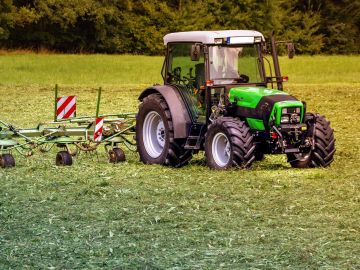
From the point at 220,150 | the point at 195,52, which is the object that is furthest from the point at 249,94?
the point at 195,52

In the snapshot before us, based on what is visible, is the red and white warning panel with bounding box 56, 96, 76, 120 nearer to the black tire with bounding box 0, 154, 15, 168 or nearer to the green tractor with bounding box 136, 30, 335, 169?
the green tractor with bounding box 136, 30, 335, 169

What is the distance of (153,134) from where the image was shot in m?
12.7

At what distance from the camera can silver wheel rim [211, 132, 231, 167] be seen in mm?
11352

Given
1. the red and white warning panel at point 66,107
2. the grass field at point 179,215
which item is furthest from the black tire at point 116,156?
the red and white warning panel at point 66,107

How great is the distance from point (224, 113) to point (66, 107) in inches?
110

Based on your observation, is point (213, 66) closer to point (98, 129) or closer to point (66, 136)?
point (98, 129)

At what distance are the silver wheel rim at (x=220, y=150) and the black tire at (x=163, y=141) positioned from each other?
667 millimetres

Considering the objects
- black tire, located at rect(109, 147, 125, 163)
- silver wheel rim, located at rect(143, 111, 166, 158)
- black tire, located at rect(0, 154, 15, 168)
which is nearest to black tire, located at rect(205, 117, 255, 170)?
silver wheel rim, located at rect(143, 111, 166, 158)

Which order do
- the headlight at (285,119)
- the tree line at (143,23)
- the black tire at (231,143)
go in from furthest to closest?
the tree line at (143,23) → the headlight at (285,119) → the black tire at (231,143)

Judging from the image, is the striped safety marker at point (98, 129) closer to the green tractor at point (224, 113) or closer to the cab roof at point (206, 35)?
the green tractor at point (224, 113)

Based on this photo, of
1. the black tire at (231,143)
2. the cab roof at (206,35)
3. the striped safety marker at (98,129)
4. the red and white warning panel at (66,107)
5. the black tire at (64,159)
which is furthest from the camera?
the red and white warning panel at (66,107)

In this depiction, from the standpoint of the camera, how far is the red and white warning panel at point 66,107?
13297 mm

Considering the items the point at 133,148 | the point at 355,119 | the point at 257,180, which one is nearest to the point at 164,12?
the point at 355,119

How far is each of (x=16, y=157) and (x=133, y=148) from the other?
2143 millimetres
